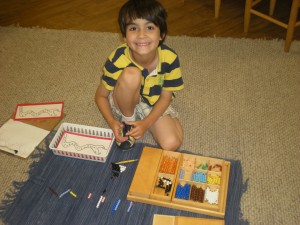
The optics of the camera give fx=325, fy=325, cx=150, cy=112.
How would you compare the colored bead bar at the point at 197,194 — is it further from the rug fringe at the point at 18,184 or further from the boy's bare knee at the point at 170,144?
the rug fringe at the point at 18,184

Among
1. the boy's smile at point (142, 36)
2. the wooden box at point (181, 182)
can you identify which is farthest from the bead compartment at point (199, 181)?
the boy's smile at point (142, 36)

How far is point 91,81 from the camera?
1688mm

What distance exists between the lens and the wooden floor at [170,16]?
2.01m

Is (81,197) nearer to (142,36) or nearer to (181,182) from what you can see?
(181,182)

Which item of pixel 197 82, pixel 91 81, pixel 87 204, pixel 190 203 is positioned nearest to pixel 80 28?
pixel 91 81

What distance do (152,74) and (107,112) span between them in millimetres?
238

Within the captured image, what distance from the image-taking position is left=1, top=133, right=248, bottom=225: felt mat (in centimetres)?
110

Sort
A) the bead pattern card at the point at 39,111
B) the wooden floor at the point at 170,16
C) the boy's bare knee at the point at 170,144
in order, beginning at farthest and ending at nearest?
the wooden floor at the point at 170,16
the bead pattern card at the point at 39,111
the boy's bare knee at the point at 170,144

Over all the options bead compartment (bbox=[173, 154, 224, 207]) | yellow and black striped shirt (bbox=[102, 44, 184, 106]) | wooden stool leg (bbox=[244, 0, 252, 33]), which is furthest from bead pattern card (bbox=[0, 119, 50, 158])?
wooden stool leg (bbox=[244, 0, 252, 33])

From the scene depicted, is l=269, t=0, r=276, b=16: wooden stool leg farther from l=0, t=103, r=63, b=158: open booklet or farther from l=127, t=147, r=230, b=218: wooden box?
l=0, t=103, r=63, b=158: open booklet

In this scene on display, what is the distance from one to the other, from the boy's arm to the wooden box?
129 mm

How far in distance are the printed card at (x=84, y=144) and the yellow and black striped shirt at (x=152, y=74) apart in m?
0.23

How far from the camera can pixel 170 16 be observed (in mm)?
2176

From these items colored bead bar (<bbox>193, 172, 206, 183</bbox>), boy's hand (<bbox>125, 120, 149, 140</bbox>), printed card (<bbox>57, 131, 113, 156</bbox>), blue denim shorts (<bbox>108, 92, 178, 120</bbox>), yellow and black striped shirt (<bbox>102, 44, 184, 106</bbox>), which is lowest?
colored bead bar (<bbox>193, 172, 206, 183</bbox>)
